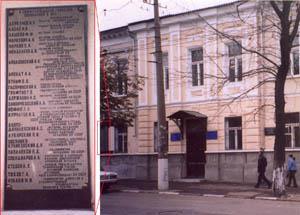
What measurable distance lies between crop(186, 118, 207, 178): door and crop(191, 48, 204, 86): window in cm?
191

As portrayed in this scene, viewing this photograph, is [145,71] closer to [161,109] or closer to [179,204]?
[161,109]

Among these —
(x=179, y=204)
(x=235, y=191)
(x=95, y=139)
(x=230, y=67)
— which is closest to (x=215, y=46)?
(x=230, y=67)

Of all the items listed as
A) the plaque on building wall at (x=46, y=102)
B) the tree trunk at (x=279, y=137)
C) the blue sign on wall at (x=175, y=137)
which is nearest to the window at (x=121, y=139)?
the blue sign on wall at (x=175, y=137)

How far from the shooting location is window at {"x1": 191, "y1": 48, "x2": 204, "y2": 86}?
2636 centimetres

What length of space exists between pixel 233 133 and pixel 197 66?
3.95 metres

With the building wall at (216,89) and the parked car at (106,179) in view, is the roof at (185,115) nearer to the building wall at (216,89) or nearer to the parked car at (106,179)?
the building wall at (216,89)

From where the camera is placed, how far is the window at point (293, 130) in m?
23.2

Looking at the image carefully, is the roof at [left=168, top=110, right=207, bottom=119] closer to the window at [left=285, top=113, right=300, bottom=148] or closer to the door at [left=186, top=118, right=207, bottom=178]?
the door at [left=186, top=118, right=207, bottom=178]

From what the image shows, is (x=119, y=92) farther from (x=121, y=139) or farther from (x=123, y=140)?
(x=121, y=139)

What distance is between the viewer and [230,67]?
82.0 feet

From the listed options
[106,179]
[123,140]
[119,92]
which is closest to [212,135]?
[119,92]

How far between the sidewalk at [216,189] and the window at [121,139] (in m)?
4.48

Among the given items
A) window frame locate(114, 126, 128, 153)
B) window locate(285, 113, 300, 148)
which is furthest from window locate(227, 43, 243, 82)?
window frame locate(114, 126, 128, 153)

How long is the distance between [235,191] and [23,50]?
1723cm
